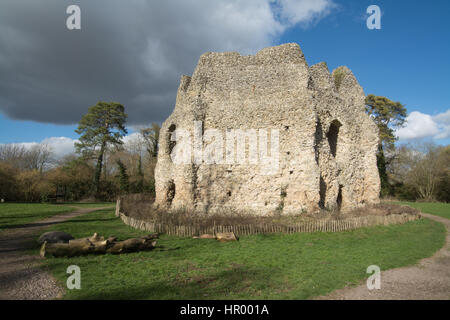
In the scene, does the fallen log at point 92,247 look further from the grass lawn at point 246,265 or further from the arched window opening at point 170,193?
the arched window opening at point 170,193

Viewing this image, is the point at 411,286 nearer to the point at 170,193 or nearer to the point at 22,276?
the point at 22,276

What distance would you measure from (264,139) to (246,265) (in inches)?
369

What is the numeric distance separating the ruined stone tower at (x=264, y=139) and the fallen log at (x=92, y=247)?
6.39m

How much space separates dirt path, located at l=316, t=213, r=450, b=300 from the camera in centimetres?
538

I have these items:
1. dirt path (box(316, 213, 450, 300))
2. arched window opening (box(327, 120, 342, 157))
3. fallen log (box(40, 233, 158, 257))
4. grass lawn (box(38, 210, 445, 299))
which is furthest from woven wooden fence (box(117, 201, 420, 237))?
arched window opening (box(327, 120, 342, 157))

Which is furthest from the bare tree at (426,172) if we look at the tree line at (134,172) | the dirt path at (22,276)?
the dirt path at (22,276)

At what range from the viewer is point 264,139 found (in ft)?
49.8

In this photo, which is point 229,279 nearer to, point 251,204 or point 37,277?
point 37,277

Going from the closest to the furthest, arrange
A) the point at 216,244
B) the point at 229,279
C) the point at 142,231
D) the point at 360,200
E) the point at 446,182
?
the point at 229,279, the point at 216,244, the point at 142,231, the point at 360,200, the point at 446,182

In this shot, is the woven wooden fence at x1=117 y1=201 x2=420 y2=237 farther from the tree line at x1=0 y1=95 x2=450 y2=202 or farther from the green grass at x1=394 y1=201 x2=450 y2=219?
the tree line at x1=0 y1=95 x2=450 y2=202

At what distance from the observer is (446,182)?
29.5m

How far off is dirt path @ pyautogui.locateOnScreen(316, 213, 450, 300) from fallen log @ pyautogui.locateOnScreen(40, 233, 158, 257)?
6030 mm

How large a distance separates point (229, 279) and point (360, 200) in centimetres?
1460

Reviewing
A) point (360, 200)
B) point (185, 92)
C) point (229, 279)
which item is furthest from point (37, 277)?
point (360, 200)
